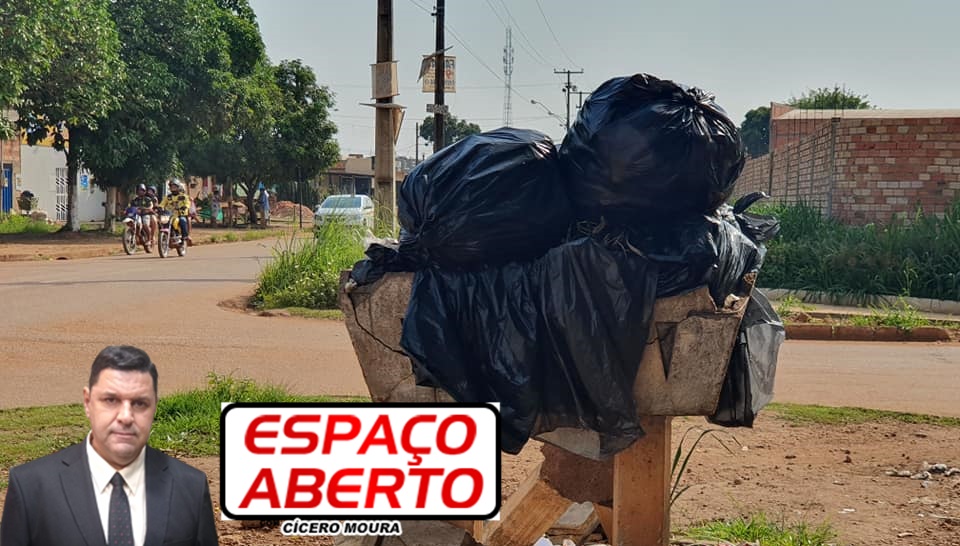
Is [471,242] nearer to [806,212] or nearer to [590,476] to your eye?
[590,476]

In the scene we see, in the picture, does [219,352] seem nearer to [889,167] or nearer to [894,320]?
[894,320]

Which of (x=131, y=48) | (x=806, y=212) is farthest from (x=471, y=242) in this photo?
(x=131, y=48)

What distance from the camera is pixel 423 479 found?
2.17 m

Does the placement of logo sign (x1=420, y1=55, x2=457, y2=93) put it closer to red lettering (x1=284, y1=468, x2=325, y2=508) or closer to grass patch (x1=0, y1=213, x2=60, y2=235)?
grass patch (x1=0, y1=213, x2=60, y2=235)

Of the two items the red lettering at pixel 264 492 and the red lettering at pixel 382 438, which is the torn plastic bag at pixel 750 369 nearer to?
the red lettering at pixel 382 438

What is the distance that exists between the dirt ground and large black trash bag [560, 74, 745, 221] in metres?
2.02

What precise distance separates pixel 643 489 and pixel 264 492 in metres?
1.63

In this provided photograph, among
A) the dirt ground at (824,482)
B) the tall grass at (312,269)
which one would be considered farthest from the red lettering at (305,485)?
the tall grass at (312,269)

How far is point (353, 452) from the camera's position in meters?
2.13

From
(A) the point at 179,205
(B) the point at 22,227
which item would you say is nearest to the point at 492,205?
(A) the point at 179,205

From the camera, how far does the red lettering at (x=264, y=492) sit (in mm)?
2119

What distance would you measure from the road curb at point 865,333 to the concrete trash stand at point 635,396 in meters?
8.44

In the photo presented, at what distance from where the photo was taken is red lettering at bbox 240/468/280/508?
2119 mm

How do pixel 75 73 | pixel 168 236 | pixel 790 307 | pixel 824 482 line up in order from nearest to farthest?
1. pixel 824 482
2. pixel 790 307
3. pixel 168 236
4. pixel 75 73
